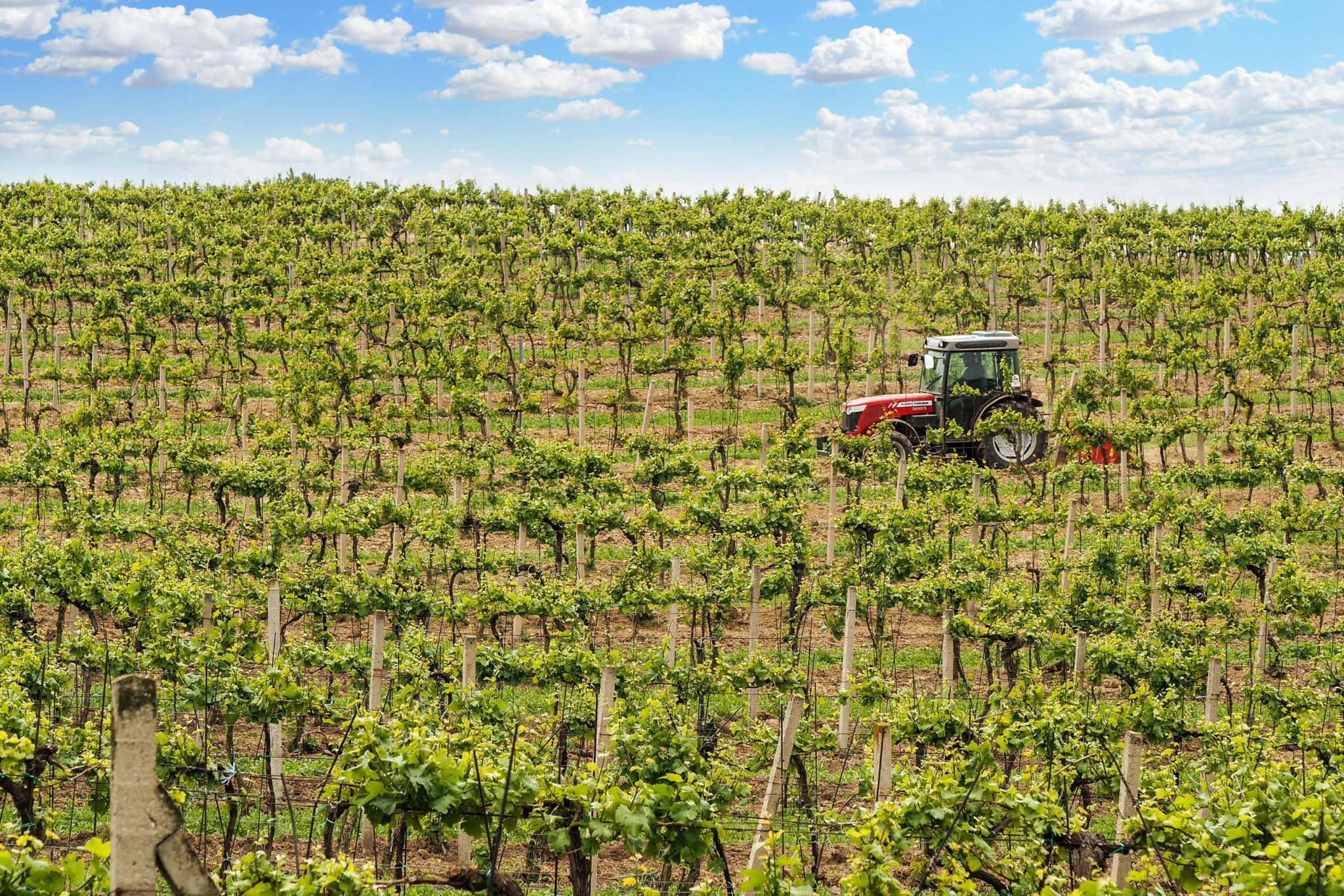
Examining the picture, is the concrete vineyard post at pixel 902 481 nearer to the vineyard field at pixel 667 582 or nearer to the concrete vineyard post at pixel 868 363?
the vineyard field at pixel 667 582

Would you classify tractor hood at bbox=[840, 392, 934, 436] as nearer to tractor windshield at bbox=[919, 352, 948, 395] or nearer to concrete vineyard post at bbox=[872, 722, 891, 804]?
tractor windshield at bbox=[919, 352, 948, 395]

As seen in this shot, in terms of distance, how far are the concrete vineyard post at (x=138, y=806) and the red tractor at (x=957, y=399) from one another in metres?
19.3

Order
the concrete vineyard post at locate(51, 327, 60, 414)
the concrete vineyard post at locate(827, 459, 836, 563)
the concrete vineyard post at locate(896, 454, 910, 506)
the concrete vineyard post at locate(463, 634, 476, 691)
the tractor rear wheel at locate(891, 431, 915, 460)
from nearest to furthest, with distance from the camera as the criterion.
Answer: the concrete vineyard post at locate(463, 634, 476, 691) < the concrete vineyard post at locate(827, 459, 836, 563) < the concrete vineyard post at locate(896, 454, 910, 506) < the tractor rear wheel at locate(891, 431, 915, 460) < the concrete vineyard post at locate(51, 327, 60, 414)

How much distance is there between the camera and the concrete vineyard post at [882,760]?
33.6 ft

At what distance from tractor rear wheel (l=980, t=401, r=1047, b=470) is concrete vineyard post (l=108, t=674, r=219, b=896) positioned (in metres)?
19.4

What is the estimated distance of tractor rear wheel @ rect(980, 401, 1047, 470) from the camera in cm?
2331

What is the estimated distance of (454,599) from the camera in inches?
715

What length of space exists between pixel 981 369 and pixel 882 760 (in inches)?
583

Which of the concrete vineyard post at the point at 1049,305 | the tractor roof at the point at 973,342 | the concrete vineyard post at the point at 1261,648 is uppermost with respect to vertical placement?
the concrete vineyard post at the point at 1049,305

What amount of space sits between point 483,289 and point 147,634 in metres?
21.8

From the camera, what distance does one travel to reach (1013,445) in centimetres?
2320

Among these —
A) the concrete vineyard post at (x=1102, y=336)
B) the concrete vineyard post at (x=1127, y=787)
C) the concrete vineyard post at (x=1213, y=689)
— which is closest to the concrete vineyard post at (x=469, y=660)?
the concrete vineyard post at (x=1127, y=787)

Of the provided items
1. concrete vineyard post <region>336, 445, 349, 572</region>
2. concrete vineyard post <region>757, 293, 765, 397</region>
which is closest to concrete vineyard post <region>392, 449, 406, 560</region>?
concrete vineyard post <region>336, 445, 349, 572</region>

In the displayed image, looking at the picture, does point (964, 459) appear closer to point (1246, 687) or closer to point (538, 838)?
point (1246, 687)
